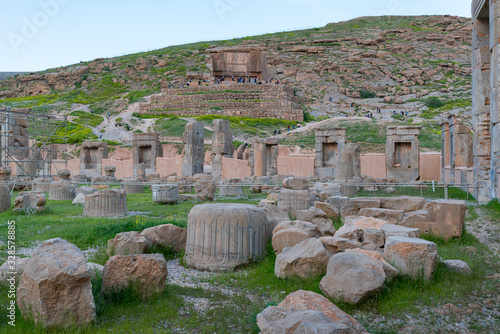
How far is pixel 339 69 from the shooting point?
65.7 m

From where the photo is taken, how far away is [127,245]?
6.10 m

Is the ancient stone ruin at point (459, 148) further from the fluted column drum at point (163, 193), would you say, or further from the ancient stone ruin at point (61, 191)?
the ancient stone ruin at point (61, 191)

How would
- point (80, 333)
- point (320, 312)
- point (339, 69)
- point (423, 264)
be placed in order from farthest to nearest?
point (339, 69) < point (423, 264) < point (80, 333) < point (320, 312)

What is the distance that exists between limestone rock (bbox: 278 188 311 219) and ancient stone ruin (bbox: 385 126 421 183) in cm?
1448

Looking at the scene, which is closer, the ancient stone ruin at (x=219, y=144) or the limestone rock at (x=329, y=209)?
the limestone rock at (x=329, y=209)

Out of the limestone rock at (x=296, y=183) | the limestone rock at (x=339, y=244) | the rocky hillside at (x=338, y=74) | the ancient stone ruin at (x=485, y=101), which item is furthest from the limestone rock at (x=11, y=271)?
the rocky hillside at (x=338, y=74)

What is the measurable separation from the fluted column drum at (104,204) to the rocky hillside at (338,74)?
34.7 m

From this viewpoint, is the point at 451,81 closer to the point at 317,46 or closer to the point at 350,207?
the point at 317,46

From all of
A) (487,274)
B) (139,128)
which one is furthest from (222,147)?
(139,128)

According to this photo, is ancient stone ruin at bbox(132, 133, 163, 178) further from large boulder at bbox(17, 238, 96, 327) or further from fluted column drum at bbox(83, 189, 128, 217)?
large boulder at bbox(17, 238, 96, 327)

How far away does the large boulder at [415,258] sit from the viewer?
15.9 feet

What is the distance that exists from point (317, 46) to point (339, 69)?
1528 centimetres

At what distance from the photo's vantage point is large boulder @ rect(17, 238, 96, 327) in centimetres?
370

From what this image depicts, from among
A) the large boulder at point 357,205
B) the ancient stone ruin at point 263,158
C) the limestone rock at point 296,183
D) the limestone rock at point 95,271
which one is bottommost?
the limestone rock at point 95,271
